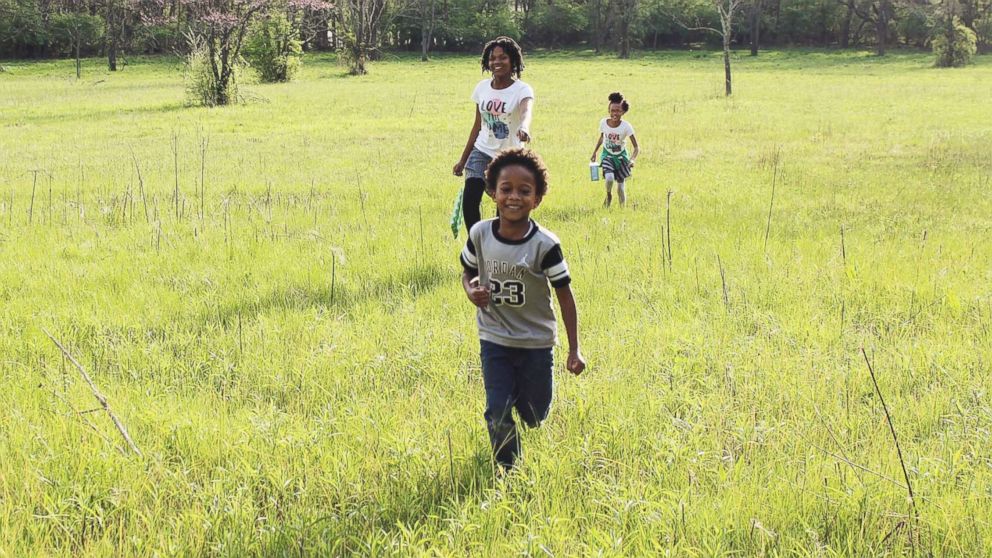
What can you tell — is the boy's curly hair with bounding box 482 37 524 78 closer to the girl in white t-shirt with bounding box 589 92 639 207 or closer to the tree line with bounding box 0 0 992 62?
the girl in white t-shirt with bounding box 589 92 639 207

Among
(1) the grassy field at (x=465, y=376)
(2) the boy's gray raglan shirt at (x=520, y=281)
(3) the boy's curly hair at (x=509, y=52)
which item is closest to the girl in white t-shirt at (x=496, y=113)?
(3) the boy's curly hair at (x=509, y=52)

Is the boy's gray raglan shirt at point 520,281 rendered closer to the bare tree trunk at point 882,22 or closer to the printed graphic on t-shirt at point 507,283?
the printed graphic on t-shirt at point 507,283

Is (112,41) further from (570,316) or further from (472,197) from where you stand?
(570,316)

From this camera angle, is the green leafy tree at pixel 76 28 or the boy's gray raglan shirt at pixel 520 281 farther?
the green leafy tree at pixel 76 28

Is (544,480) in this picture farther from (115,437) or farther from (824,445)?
(115,437)

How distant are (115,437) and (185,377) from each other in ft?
2.76

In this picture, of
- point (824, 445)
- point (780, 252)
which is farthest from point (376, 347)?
point (780, 252)

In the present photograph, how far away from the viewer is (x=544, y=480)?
316 cm

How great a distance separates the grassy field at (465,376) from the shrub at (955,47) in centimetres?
4827

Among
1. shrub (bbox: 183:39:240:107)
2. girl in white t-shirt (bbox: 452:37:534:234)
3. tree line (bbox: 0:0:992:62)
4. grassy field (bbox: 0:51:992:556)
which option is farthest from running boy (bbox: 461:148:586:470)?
tree line (bbox: 0:0:992:62)

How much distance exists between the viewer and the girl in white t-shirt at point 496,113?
635 cm

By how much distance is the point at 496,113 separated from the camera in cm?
653

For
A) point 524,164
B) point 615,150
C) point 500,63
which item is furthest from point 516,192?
point 615,150

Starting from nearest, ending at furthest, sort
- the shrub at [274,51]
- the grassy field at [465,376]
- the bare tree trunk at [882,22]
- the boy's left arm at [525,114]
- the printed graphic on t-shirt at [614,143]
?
the grassy field at [465,376], the boy's left arm at [525,114], the printed graphic on t-shirt at [614,143], the shrub at [274,51], the bare tree trunk at [882,22]
